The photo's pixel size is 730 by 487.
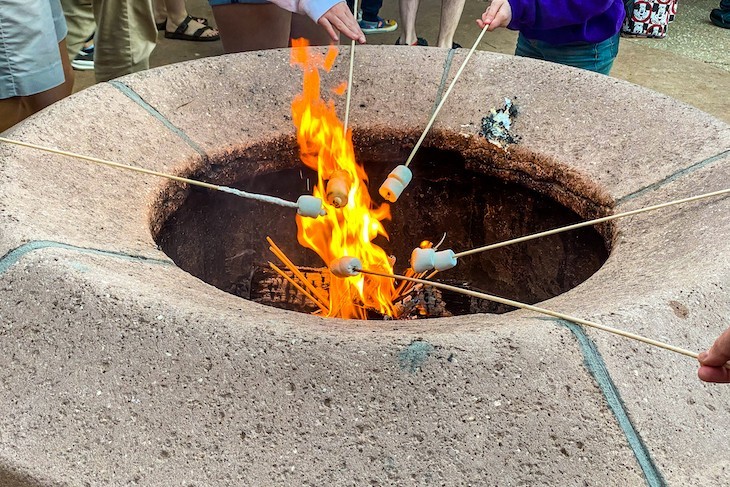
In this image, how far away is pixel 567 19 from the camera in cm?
265

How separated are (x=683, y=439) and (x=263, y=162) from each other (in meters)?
1.41

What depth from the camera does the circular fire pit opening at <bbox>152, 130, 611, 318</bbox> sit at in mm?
2156

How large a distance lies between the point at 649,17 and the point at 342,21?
403 cm

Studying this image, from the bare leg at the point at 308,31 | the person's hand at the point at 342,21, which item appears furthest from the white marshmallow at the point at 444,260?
the bare leg at the point at 308,31

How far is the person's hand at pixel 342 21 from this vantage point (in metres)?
2.30

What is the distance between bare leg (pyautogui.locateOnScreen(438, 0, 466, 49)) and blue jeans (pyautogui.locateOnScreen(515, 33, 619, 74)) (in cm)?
160

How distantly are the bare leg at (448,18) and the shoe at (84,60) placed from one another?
2234 mm

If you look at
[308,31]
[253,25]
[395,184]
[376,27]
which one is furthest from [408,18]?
[395,184]

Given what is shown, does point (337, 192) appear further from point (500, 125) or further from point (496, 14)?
point (496, 14)

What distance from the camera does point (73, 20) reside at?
14.7ft

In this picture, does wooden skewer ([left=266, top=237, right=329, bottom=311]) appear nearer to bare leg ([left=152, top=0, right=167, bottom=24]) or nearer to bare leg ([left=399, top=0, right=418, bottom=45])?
bare leg ([left=399, top=0, right=418, bottom=45])

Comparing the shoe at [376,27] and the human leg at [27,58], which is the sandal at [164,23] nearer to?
the shoe at [376,27]

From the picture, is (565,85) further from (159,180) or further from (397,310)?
(159,180)

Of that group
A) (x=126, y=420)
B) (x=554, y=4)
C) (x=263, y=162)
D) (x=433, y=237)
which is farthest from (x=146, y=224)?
(x=554, y=4)
